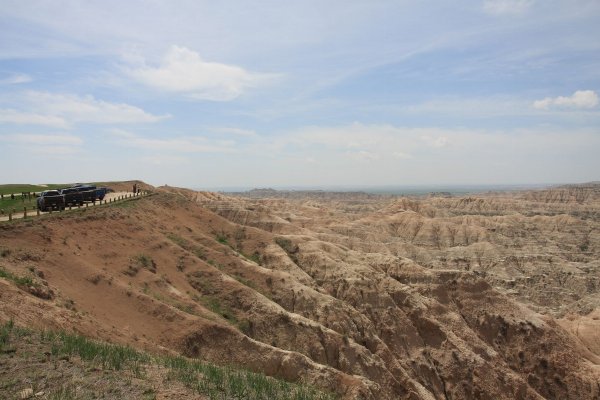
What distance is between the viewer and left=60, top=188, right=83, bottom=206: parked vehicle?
37.6 m

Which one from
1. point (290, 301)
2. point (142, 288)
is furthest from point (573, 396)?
point (142, 288)

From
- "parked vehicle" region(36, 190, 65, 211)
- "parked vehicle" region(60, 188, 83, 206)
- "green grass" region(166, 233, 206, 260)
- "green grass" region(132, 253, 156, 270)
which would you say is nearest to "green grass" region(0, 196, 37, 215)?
"parked vehicle" region(36, 190, 65, 211)

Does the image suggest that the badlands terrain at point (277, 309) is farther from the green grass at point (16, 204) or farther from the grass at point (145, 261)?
the green grass at point (16, 204)

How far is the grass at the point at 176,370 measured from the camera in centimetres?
1352

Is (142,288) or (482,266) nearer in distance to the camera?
(142,288)

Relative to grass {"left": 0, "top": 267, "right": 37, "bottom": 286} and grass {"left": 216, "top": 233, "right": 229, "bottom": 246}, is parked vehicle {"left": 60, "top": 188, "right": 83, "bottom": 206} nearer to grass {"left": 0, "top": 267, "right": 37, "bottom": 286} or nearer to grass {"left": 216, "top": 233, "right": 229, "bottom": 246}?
grass {"left": 216, "top": 233, "right": 229, "bottom": 246}

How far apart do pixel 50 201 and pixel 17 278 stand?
15.6m

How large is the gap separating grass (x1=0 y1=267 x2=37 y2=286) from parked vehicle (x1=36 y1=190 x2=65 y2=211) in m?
14.1

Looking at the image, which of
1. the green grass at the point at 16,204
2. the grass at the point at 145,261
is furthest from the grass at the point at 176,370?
the green grass at the point at 16,204

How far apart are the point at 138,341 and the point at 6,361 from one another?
8.94m

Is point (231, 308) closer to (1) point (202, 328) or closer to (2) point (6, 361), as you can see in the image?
(1) point (202, 328)

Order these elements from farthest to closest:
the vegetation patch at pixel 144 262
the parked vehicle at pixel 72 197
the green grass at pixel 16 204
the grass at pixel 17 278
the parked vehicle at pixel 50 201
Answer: the parked vehicle at pixel 72 197
the green grass at pixel 16 204
the parked vehicle at pixel 50 201
the vegetation patch at pixel 144 262
the grass at pixel 17 278

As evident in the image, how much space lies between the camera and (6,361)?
1303 centimetres

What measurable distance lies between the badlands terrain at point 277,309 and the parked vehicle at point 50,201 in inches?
108
